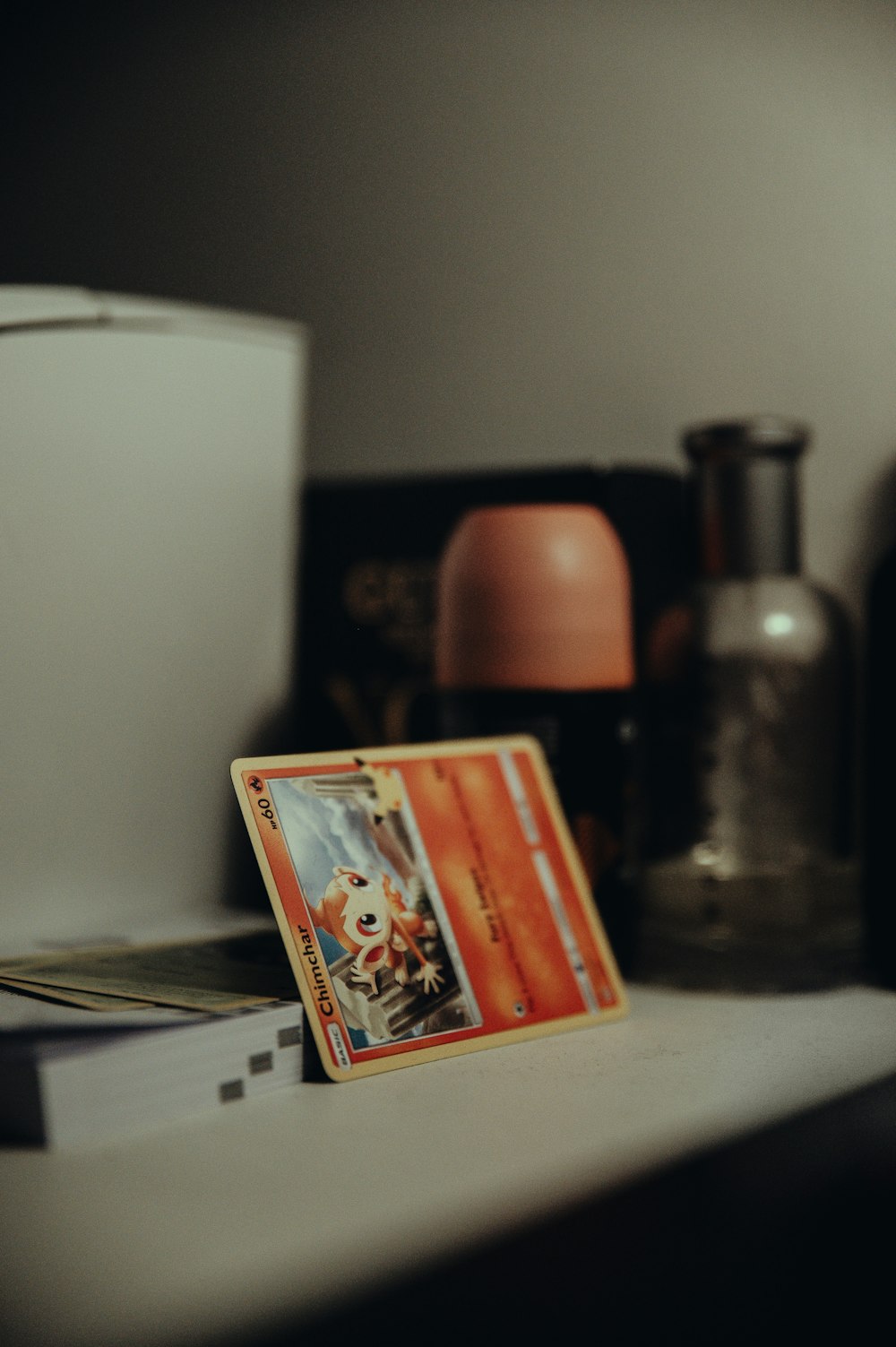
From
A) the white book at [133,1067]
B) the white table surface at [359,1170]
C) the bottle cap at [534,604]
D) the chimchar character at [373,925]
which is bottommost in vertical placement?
the white table surface at [359,1170]

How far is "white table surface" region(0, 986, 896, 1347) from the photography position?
1.03 feet

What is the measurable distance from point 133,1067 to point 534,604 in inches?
12.0

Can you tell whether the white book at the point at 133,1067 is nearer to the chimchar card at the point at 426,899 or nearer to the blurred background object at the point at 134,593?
the chimchar card at the point at 426,899

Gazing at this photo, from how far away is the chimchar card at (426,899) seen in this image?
486mm

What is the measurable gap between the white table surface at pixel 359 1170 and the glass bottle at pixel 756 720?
0.43 feet

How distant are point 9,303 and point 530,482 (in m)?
0.29

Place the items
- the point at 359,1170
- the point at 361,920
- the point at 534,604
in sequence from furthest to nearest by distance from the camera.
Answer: the point at 534,604, the point at 361,920, the point at 359,1170

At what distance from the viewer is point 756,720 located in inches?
26.7

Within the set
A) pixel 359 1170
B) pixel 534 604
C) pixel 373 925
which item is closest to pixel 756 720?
pixel 534 604

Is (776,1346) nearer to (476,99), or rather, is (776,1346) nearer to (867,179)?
(867,179)

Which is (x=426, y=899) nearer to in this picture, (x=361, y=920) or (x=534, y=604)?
(x=361, y=920)

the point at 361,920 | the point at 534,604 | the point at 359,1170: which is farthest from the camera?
the point at 534,604

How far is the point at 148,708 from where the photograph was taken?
710mm

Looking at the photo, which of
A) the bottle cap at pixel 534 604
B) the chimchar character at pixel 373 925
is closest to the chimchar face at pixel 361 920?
the chimchar character at pixel 373 925
